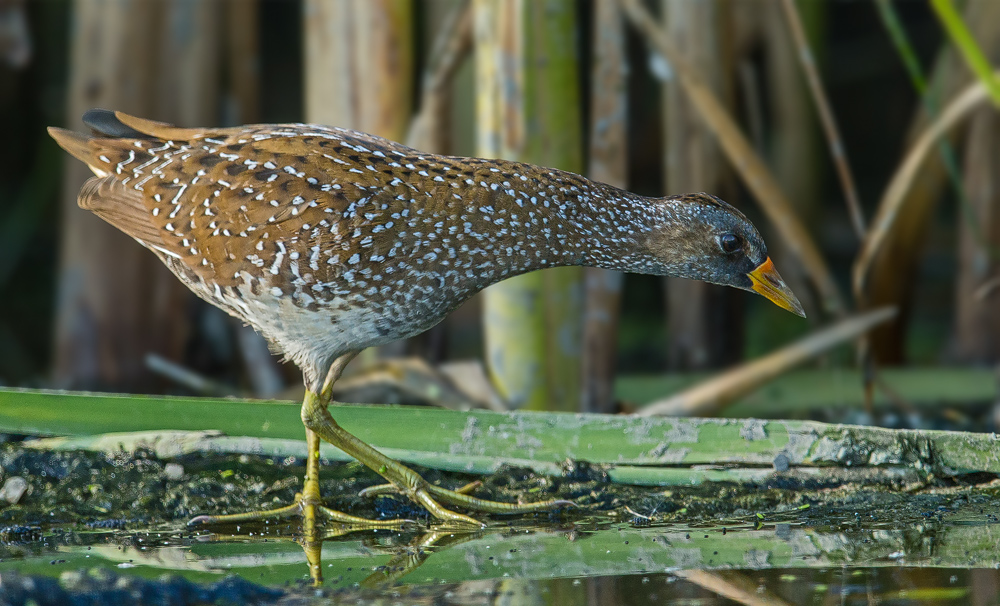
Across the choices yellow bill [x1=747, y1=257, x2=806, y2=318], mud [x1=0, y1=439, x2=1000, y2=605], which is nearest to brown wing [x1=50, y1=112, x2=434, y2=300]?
mud [x1=0, y1=439, x2=1000, y2=605]

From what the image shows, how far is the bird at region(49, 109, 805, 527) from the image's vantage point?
9.80ft

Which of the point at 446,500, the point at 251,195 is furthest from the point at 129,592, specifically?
the point at 251,195

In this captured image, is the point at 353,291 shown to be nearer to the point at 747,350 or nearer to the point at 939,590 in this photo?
the point at 939,590

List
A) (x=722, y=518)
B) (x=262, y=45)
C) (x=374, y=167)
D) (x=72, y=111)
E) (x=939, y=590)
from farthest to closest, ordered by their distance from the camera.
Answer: (x=262, y=45) → (x=72, y=111) → (x=374, y=167) → (x=722, y=518) → (x=939, y=590)

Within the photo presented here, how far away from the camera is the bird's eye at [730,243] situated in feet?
10.1

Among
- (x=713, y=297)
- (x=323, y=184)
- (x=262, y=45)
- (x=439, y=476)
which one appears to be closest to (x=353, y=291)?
(x=323, y=184)

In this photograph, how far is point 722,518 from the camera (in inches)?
114

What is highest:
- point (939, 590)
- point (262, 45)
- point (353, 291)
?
point (262, 45)

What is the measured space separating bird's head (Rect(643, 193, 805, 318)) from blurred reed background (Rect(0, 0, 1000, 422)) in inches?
38.5

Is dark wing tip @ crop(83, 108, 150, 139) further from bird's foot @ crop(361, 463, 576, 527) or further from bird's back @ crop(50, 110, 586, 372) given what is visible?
bird's foot @ crop(361, 463, 576, 527)

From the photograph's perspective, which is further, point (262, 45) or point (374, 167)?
point (262, 45)

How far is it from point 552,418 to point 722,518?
1.90 feet

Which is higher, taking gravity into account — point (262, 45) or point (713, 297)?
point (262, 45)

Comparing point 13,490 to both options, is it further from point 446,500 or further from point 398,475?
point 446,500
